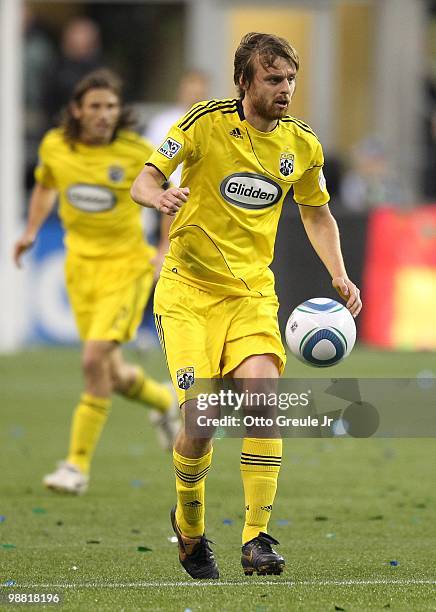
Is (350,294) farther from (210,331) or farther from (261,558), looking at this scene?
(261,558)

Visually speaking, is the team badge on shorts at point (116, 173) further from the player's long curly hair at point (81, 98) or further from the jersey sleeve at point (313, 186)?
the jersey sleeve at point (313, 186)

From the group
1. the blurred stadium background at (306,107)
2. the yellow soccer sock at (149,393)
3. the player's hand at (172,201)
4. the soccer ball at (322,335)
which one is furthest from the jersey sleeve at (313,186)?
the blurred stadium background at (306,107)

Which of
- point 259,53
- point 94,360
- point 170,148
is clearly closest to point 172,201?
point 170,148

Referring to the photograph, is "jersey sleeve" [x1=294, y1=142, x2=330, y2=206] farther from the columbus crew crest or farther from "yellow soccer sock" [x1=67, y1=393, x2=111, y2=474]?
"yellow soccer sock" [x1=67, y1=393, x2=111, y2=474]

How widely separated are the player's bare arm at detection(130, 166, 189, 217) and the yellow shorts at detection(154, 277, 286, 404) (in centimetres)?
53

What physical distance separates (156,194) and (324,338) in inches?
33.3

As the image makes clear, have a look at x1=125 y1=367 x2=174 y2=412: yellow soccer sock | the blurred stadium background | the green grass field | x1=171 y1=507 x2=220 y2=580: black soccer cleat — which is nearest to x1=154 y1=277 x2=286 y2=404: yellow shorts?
x1=171 y1=507 x2=220 y2=580: black soccer cleat

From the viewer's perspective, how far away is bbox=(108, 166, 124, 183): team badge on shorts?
9.16 metres

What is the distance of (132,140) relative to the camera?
9258mm

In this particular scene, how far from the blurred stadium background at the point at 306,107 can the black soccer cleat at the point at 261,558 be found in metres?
9.74

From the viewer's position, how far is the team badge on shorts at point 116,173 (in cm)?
916

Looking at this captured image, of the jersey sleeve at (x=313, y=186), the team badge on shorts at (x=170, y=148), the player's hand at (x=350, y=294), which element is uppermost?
the team badge on shorts at (x=170, y=148)

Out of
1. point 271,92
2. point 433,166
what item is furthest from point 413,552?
point 433,166

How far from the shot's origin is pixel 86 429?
8.78 meters
